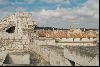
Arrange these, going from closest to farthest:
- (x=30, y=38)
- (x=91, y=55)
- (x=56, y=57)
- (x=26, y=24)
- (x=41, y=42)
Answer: (x=91, y=55) → (x=56, y=57) → (x=41, y=42) → (x=30, y=38) → (x=26, y=24)

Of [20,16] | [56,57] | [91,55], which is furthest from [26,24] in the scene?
[91,55]

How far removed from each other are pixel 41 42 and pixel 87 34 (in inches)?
385

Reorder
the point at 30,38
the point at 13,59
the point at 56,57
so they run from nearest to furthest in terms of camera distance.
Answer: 1. the point at 56,57
2. the point at 13,59
3. the point at 30,38

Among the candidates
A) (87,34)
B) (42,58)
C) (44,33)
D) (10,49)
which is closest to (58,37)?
(44,33)

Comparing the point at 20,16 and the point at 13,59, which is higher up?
the point at 20,16

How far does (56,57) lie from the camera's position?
13531 mm

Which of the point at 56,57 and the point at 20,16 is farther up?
the point at 20,16

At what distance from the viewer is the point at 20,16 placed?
88.1ft

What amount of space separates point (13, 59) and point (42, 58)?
2.28m

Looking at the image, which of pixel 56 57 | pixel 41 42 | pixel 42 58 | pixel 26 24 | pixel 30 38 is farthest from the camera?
pixel 26 24

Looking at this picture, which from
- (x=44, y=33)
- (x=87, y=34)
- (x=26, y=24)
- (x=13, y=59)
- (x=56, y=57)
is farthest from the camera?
(x=87, y=34)

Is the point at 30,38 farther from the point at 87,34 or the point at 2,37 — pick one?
the point at 87,34

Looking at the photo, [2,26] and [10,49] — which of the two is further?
[2,26]

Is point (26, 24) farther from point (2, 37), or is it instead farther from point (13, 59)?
point (13, 59)
